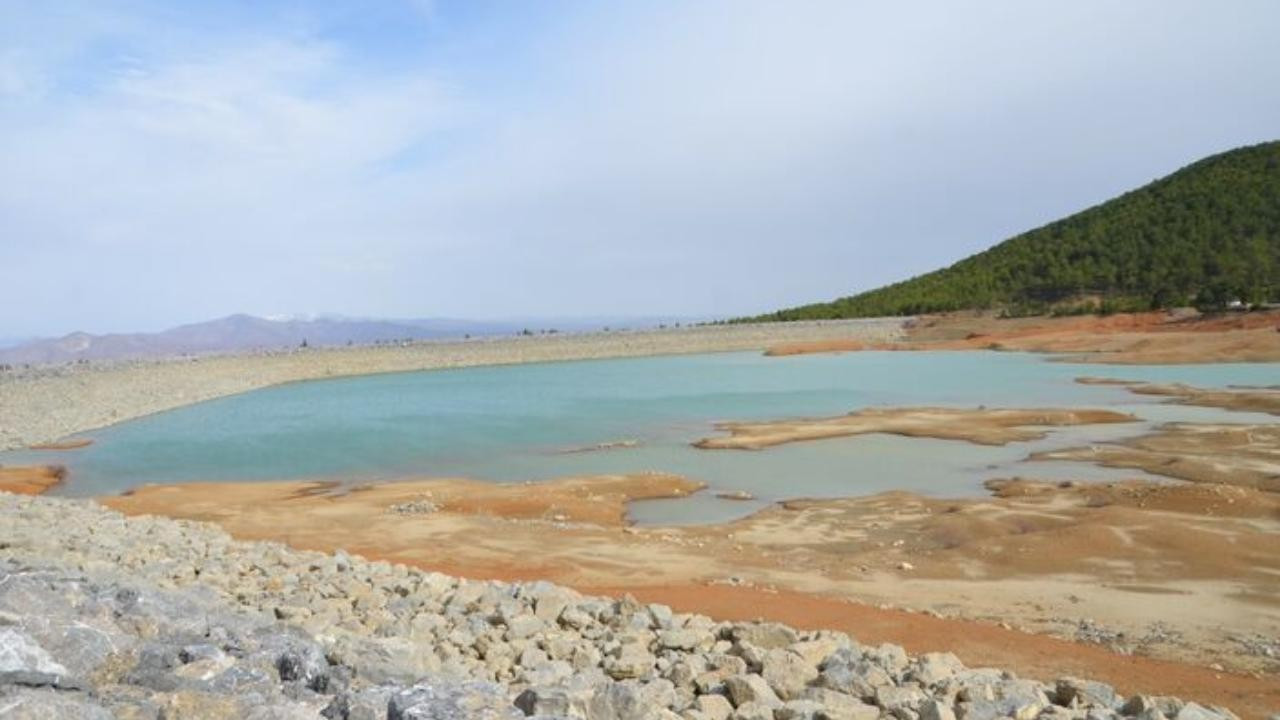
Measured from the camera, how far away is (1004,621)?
977 cm

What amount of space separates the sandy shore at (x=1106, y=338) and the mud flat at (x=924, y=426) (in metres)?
21.8

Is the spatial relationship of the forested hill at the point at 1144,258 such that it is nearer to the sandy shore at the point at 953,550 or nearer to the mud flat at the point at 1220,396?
the mud flat at the point at 1220,396

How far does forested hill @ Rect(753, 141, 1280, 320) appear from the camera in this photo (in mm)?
72562

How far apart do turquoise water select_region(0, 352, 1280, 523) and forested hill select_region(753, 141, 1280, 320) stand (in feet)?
91.9

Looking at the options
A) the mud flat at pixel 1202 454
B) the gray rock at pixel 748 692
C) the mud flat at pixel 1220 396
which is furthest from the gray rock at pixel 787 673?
the mud flat at pixel 1220 396

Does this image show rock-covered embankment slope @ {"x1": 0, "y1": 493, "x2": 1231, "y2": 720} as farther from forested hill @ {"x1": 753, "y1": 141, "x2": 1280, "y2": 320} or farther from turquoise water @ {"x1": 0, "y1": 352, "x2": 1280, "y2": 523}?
forested hill @ {"x1": 753, "y1": 141, "x2": 1280, "y2": 320}

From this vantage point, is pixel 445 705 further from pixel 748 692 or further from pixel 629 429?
pixel 629 429

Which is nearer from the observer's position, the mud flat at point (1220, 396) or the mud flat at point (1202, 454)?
the mud flat at point (1202, 454)

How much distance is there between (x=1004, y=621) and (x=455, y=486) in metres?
12.7

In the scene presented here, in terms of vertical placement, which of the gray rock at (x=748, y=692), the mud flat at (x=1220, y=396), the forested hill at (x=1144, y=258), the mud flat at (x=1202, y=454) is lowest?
the mud flat at (x=1202, y=454)

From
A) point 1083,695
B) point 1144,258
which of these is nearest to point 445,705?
point 1083,695

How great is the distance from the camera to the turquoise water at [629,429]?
2059cm

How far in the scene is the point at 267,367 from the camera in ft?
180

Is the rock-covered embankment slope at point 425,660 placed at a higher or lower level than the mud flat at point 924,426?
higher
